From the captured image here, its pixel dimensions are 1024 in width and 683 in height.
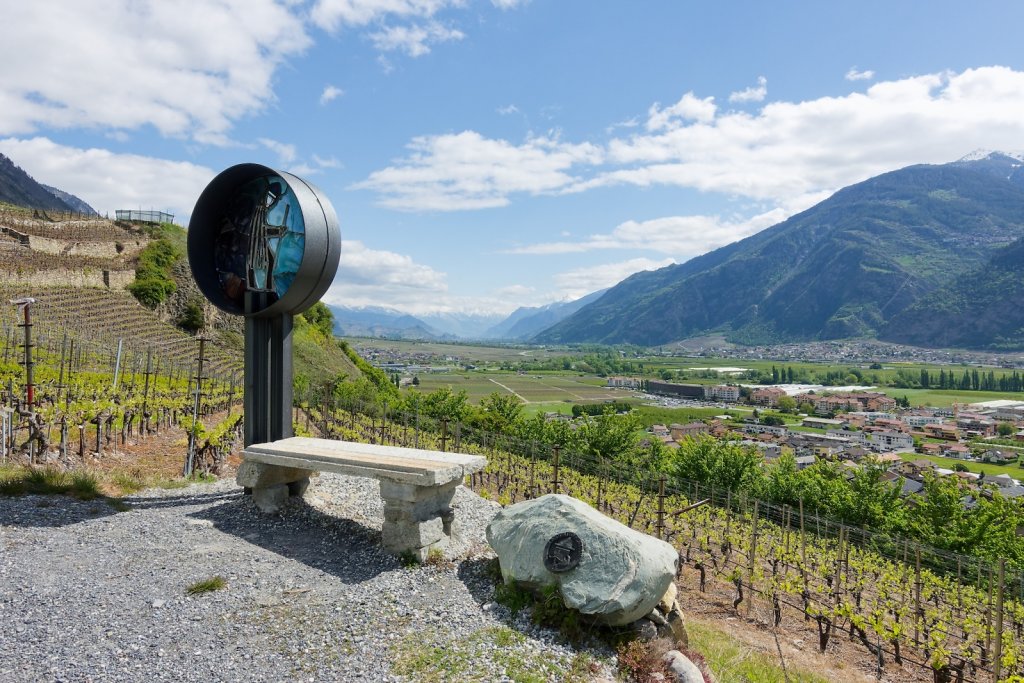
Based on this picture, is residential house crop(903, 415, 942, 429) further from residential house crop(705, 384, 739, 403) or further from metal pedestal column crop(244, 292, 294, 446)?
metal pedestal column crop(244, 292, 294, 446)

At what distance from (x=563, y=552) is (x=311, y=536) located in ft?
14.5

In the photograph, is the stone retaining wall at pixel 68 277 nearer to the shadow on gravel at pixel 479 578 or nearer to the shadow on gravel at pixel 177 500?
the shadow on gravel at pixel 177 500

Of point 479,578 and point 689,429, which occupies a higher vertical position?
point 479,578

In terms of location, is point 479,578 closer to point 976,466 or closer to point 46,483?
point 46,483

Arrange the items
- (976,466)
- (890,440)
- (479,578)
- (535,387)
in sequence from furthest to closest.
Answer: (535,387)
(890,440)
(976,466)
(479,578)

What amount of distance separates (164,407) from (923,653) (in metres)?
20.8

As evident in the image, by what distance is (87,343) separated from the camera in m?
34.5

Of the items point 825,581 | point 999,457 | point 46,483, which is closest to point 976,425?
point 999,457

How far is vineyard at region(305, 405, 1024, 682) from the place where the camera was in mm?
9961

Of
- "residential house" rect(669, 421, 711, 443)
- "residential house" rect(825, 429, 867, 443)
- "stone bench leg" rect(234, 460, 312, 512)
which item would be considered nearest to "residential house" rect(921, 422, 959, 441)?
"residential house" rect(825, 429, 867, 443)

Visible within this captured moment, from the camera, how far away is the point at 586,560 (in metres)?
7.61

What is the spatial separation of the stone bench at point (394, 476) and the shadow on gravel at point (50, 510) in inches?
86.9

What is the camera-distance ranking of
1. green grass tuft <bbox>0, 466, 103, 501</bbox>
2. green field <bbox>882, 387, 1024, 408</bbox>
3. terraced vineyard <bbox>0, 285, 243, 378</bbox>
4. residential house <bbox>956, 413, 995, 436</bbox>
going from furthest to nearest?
green field <bbox>882, 387, 1024, 408</bbox> → residential house <bbox>956, 413, 995, 436</bbox> → terraced vineyard <bbox>0, 285, 243, 378</bbox> → green grass tuft <bbox>0, 466, 103, 501</bbox>

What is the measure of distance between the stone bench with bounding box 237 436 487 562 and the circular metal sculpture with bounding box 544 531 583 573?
1.85 m
